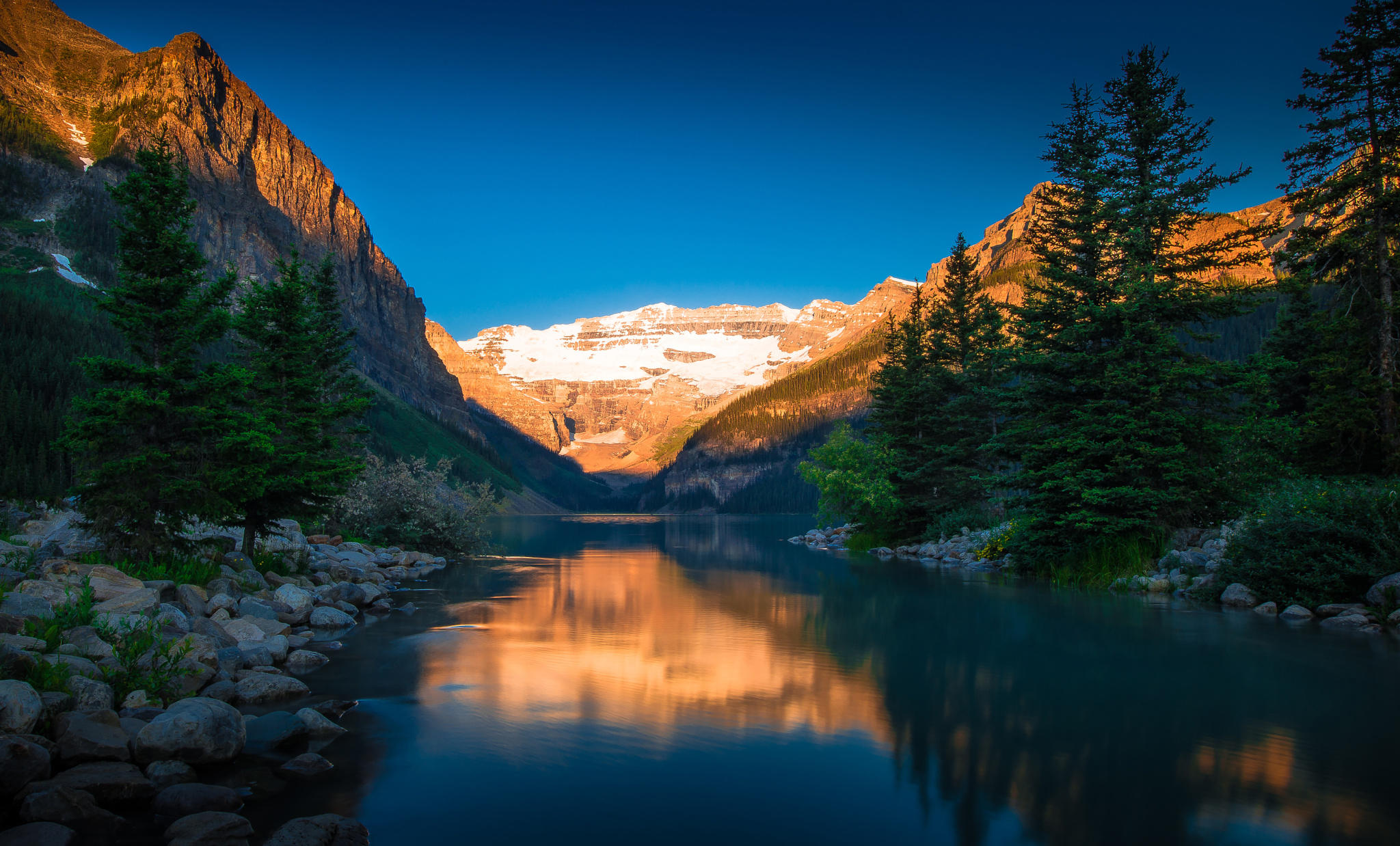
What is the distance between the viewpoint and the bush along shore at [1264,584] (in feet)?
55.6

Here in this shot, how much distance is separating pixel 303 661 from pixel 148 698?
14.7 ft

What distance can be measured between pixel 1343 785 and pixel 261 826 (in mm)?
12031

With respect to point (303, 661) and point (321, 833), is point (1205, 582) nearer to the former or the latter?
point (321, 833)

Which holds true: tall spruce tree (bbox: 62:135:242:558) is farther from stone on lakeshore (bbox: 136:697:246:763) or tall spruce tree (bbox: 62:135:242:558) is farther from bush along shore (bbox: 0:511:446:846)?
stone on lakeshore (bbox: 136:697:246:763)

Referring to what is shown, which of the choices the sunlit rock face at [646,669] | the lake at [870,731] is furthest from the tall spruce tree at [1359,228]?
the sunlit rock face at [646,669]

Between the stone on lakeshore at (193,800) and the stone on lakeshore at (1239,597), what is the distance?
23.9 meters

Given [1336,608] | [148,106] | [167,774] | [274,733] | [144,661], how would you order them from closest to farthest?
[167,774] → [274,733] → [144,661] → [1336,608] → [148,106]

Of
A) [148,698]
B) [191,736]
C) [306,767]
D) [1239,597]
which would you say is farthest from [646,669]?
[1239,597]

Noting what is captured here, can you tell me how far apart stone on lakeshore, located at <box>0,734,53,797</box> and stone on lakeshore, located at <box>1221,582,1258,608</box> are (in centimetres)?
2575

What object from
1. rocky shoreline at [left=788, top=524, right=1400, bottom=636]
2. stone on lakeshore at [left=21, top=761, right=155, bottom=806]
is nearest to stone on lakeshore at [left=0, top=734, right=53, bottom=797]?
stone on lakeshore at [left=21, top=761, right=155, bottom=806]

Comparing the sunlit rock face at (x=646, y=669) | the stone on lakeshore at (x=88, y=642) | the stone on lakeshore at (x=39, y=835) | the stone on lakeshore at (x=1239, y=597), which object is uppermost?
the stone on lakeshore at (x=88, y=642)

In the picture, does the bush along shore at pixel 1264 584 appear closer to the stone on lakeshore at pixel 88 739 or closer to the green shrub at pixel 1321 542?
the green shrub at pixel 1321 542

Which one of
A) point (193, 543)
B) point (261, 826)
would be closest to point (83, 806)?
point (261, 826)

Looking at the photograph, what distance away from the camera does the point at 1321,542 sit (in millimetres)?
18047
